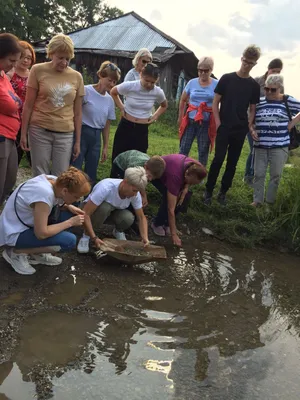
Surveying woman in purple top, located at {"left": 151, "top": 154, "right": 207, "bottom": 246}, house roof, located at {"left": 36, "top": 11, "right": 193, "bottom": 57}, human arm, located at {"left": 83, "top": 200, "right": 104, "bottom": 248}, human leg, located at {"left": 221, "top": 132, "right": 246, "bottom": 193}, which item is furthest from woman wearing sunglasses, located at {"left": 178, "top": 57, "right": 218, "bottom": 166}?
house roof, located at {"left": 36, "top": 11, "right": 193, "bottom": 57}

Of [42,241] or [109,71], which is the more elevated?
[109,71]

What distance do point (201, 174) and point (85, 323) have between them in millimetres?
1961

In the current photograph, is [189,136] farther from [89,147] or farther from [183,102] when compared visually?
[89,147]

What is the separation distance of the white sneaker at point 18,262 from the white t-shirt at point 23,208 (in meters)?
0.17

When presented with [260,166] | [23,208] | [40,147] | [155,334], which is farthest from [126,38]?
[155,334]

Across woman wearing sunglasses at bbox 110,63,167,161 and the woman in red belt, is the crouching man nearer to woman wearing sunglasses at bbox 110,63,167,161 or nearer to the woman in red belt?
the woman in red belt

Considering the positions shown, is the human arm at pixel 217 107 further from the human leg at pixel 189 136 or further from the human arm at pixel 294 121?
the human arm at pixel 294 121

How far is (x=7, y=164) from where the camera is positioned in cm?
375

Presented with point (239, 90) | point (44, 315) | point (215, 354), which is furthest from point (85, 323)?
point (239, 90)

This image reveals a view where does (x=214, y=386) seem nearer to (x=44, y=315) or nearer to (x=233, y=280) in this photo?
(x=44, y=315)

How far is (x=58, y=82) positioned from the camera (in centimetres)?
402

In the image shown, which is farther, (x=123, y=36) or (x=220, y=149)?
(x=123, y=36)

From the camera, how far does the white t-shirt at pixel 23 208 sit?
124 inches

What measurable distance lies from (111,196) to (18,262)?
3.60 ft
